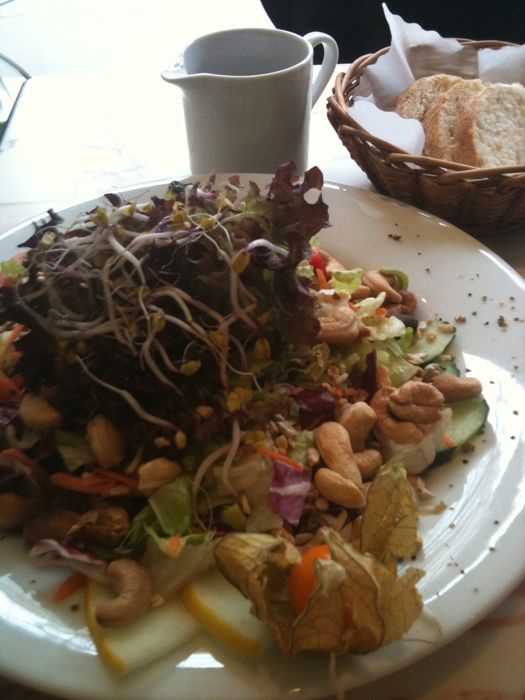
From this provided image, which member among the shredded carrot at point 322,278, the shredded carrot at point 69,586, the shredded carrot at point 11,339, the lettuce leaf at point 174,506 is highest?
the shredded carrot at point 11,339

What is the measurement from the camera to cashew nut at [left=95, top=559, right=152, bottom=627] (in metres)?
0.70

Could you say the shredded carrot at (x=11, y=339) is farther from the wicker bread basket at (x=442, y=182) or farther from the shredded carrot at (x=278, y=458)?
the wicker bread basket at (x=442, y=182)

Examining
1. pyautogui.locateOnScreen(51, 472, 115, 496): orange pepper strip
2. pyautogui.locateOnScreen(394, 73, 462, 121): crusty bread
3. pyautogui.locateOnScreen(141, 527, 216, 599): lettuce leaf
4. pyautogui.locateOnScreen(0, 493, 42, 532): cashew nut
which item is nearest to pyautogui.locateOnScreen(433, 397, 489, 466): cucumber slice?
pyautogui.locateOnScreen(141, 527, 216, 599): lettuce leaf

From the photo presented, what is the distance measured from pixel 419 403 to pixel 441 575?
0.26m

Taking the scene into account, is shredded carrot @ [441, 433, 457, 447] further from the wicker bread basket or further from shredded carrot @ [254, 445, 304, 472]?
the wicker bread basket

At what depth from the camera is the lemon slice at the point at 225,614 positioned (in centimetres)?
66

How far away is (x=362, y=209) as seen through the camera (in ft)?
4.22

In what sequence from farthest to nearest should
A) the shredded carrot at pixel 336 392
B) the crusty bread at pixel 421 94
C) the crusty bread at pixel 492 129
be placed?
1. the crusty bread at pixel 421 94
2. the crusty bread at pixel 492 129
3. the shredded carrot at pixel 336 392

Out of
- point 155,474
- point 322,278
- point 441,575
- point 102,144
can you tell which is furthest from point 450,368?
point 102,144

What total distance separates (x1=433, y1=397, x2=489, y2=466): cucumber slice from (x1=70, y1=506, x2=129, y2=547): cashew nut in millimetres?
428

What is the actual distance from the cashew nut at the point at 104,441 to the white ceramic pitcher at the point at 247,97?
69cm

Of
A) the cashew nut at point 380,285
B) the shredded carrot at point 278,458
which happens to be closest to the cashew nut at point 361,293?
the cashew nut at point 380,285

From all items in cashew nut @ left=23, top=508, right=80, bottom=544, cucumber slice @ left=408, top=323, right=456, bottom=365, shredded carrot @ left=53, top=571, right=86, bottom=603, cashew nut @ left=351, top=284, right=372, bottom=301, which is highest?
cashew nut @ left=351, top=284, right=372, bottom=301

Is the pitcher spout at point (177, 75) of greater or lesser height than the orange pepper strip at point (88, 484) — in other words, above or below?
above
